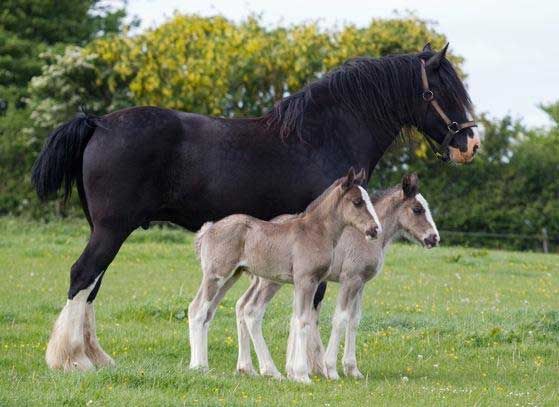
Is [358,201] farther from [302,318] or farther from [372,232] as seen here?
[302,318]

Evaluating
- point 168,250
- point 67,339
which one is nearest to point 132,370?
point 67,339

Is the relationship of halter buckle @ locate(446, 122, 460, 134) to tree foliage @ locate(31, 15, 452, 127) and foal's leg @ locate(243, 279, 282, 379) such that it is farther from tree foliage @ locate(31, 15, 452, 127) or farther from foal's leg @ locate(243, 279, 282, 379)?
tree foliage @ locate(31, 15, 452, 127)

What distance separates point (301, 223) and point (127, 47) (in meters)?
19.9

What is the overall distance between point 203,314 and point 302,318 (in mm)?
832

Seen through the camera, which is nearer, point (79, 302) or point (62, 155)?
point (79, 302)

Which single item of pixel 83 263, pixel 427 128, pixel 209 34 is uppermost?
pixel 209 34

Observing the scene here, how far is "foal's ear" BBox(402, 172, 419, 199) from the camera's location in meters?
9.99

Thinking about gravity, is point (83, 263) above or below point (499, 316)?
above

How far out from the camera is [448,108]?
33.1 feet

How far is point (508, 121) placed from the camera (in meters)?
29.1

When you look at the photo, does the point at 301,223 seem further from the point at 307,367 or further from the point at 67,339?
the point at 67,339

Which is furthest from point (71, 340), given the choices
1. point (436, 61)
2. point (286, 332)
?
point (436, 61)

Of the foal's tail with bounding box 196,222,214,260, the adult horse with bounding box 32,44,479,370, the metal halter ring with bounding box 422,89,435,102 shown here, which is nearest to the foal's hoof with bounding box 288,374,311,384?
the foal's tail with bounding box 196,222,214,260

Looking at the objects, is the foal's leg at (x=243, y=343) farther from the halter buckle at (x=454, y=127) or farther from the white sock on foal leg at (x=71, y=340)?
the halter buckle at (x=454, y=127)
